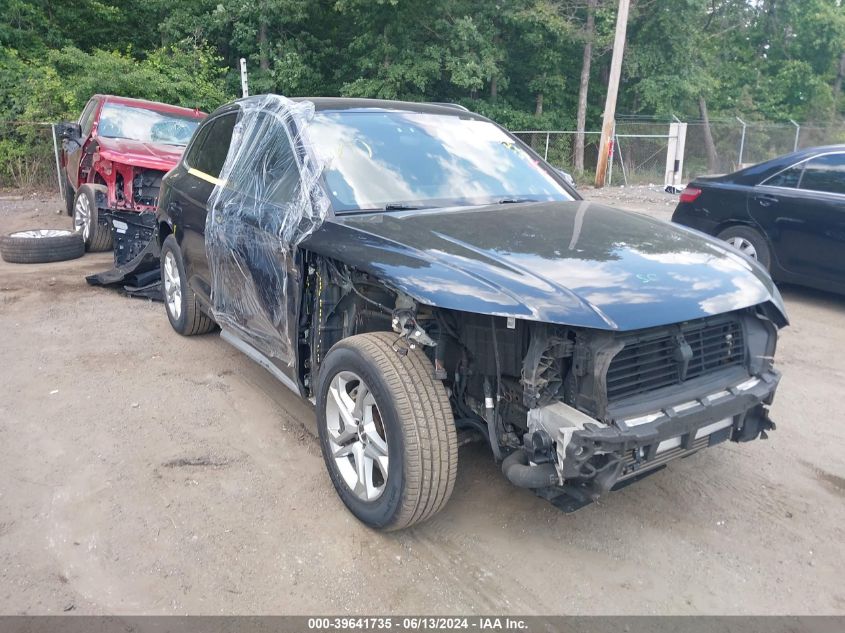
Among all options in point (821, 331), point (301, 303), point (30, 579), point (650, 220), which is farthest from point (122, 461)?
point (821, 331)

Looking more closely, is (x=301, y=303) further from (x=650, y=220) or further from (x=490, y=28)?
(x=490, y=28)

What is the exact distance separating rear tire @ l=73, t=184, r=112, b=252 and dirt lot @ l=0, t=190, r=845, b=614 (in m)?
4.48

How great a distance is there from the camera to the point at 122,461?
3848 millimetres

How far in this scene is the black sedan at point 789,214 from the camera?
6.53m

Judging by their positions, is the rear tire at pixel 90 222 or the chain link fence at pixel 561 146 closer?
the rear tire at pixel 90 222

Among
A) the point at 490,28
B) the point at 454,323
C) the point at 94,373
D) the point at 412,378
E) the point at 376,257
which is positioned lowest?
the point at 94,373

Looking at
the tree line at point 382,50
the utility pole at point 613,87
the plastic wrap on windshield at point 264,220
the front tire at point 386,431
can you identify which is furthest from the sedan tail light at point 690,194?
the tree line at point 382,50

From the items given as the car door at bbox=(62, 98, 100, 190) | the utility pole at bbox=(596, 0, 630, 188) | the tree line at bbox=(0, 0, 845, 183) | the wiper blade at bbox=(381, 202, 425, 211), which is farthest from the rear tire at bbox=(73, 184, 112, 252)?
the utility pole at bbox=(596, 0, 630, 188)

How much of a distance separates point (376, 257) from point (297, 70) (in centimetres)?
1943

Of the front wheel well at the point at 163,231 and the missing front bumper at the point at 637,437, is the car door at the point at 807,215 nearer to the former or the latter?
the missing front bumper at the point at 637,437

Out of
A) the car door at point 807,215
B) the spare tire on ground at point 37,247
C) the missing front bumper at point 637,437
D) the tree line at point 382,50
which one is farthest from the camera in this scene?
the tree line at point 382,50

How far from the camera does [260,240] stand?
396 cm

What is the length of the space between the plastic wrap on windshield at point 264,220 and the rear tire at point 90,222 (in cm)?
482

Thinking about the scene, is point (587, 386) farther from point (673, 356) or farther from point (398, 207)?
point (398, 207)
